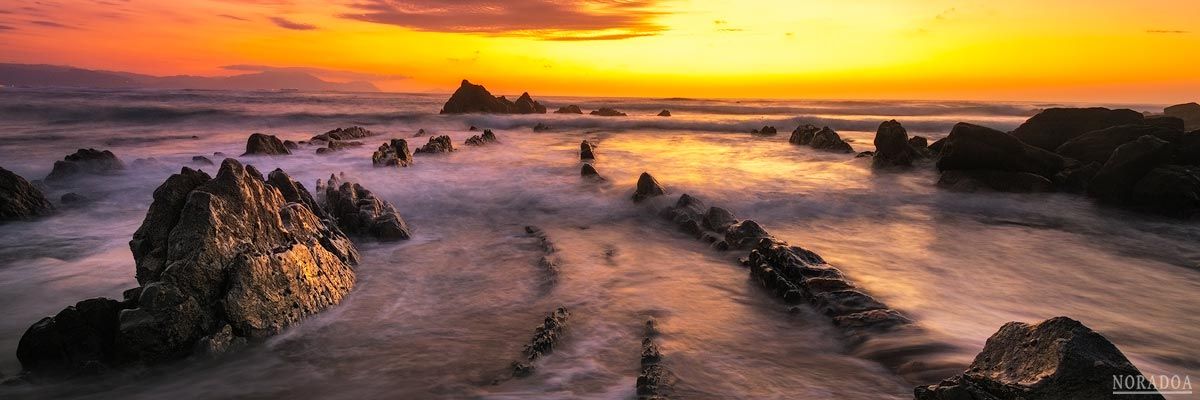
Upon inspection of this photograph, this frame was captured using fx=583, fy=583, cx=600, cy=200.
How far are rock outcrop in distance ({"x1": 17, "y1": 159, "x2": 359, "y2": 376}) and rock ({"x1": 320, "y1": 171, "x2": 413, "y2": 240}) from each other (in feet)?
7.36

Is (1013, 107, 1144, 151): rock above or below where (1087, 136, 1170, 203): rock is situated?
above

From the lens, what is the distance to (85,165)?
14547 mm

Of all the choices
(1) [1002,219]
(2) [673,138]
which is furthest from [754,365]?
(2) [673,138]

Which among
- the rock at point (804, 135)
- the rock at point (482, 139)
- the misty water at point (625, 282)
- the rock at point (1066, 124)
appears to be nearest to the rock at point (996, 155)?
the misty water at point (625, 282)

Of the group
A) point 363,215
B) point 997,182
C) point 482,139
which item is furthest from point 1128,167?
point 482,139

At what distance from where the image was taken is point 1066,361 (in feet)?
10.2

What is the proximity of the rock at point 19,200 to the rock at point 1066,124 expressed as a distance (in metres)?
23.4

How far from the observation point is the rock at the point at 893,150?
1717cm

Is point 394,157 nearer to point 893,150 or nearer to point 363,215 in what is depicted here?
point 363,215

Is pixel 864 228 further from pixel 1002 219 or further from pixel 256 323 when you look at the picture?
pixel 256 323

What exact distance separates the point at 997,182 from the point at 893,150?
414 centimetres

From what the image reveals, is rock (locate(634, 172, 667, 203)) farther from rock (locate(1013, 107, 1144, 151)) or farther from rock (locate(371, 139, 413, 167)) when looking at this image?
rock (locate(1013, 107, 1144, 151))

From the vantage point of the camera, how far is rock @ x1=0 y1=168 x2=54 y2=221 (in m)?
9.98

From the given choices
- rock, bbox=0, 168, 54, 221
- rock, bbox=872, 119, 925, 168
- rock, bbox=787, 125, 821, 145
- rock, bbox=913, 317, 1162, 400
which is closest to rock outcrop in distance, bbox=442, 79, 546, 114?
rock, bbox=787, 125, 821, 145
